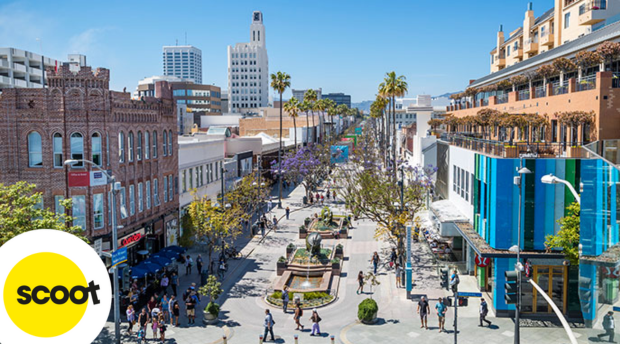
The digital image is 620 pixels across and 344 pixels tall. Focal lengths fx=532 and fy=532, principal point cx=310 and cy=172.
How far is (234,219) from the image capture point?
3794 centimetres

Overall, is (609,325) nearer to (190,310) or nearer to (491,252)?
(491,252)

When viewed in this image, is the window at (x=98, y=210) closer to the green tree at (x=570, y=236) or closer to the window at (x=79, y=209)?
the window at (x=79, y=209)

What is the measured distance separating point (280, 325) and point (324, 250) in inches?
540

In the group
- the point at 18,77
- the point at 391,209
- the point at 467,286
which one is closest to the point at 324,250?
the point at 391,209

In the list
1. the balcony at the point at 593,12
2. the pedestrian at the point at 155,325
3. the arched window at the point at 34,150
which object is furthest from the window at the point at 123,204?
the balcony at the point at 593,12

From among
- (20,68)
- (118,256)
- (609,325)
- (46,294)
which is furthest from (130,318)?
(20,68)

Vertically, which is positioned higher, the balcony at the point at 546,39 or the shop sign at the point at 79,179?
the balcony at the point at 546,39

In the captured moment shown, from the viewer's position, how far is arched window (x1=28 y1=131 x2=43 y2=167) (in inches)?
1214

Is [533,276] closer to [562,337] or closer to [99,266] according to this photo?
[562,337]

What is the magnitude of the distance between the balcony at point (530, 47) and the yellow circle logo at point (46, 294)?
64.5 m

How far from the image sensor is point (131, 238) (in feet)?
112

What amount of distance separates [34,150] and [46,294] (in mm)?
27033

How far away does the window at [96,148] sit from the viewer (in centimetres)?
3175

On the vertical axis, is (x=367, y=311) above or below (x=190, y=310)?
above
